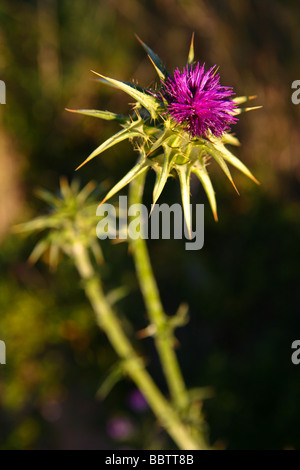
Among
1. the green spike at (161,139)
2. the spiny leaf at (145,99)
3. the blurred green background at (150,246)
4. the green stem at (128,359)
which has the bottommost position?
the green stem at (128,359)

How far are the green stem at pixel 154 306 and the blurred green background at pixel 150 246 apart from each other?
1228 millimetres

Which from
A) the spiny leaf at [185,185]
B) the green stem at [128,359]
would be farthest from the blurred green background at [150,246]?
the spiny leaf at [185,185]

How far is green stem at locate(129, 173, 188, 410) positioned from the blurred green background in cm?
123

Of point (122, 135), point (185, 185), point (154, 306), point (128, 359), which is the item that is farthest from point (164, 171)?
point (128, 359)

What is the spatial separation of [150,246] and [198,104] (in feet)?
11.7

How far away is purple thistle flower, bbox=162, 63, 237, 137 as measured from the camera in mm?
1977

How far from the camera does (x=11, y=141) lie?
241 inches

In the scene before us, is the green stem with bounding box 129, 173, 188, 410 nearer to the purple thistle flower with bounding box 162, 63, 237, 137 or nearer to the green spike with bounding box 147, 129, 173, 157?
the green spike with bounding box 147, 129, 173, 157

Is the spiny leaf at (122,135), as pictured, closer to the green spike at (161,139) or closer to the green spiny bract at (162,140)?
the green spiny bract at (162,140)

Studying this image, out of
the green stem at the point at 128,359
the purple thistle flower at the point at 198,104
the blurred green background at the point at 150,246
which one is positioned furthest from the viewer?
the blurred green background at the point at 150,246

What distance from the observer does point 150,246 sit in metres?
5.47

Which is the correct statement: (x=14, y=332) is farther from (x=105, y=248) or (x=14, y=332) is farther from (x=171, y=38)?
(x=171, y=38)

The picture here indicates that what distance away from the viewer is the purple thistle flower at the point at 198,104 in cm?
198

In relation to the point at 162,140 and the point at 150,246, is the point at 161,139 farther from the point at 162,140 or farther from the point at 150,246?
the point at 150,246
